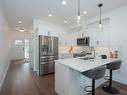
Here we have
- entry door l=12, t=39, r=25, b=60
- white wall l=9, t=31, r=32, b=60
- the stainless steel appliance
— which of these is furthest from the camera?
entry door l=12, t=39, r=25, b=60

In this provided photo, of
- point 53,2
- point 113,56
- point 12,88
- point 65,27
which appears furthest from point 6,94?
point 65,27

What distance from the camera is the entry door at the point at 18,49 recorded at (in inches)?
337

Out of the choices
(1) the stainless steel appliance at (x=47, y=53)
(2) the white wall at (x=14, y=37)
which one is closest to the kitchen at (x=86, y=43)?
(1) the stainless steel appliance at (x=47, y=53)

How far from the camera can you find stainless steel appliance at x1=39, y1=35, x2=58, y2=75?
432 centimetres

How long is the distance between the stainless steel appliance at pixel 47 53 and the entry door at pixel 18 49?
18.3ft

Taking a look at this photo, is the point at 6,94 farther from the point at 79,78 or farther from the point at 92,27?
the point at 92,27

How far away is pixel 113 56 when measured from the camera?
A: 351 cm

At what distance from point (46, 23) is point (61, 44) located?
1639 mm

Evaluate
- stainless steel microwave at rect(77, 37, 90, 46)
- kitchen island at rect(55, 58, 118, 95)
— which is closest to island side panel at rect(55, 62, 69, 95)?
kitchen island at rect(55, 58, 118, 95)

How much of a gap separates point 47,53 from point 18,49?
18.5 ft

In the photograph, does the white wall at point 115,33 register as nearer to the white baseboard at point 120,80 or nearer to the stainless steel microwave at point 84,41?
the white baseboard at point 120,80

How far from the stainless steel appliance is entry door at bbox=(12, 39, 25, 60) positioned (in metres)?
5.58

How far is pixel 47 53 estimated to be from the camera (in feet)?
14.8

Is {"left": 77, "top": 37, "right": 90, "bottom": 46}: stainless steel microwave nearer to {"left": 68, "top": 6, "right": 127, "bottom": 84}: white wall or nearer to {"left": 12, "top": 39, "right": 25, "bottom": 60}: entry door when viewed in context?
{"left": 68, "top": 6, "right": 127, "bottom": 84}: white wall
